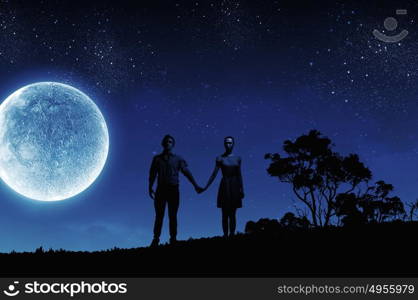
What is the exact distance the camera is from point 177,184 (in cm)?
1002

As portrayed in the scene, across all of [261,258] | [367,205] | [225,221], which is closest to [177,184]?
[225,221]

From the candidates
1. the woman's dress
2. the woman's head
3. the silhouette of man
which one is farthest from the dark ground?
the woman's head

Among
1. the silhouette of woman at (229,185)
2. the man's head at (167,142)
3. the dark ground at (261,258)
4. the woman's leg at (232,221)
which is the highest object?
the man's head at (167,142)

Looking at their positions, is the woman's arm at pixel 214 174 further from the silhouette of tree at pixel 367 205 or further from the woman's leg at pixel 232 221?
the silhouette of tree at pixel 367 205

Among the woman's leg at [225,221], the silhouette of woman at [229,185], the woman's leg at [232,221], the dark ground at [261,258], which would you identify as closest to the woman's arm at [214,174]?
the silhouette of woman at [229,185]

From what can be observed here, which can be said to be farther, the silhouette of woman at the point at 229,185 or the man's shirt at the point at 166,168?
the silhouette of woman at the point at 229,185

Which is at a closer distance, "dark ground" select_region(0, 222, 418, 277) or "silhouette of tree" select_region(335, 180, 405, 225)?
"dark ground" select_region(0, 222, 418, 277)

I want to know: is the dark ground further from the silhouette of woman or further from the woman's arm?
the woman's arm

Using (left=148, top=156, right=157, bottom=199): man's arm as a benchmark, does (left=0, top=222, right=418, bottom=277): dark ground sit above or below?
below

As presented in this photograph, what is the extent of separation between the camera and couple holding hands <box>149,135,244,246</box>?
9.90 m

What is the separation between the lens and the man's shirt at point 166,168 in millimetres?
9945

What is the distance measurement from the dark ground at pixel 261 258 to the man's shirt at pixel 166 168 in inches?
62.4

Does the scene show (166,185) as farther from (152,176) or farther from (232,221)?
(232,221)

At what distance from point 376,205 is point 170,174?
31.7 meters
